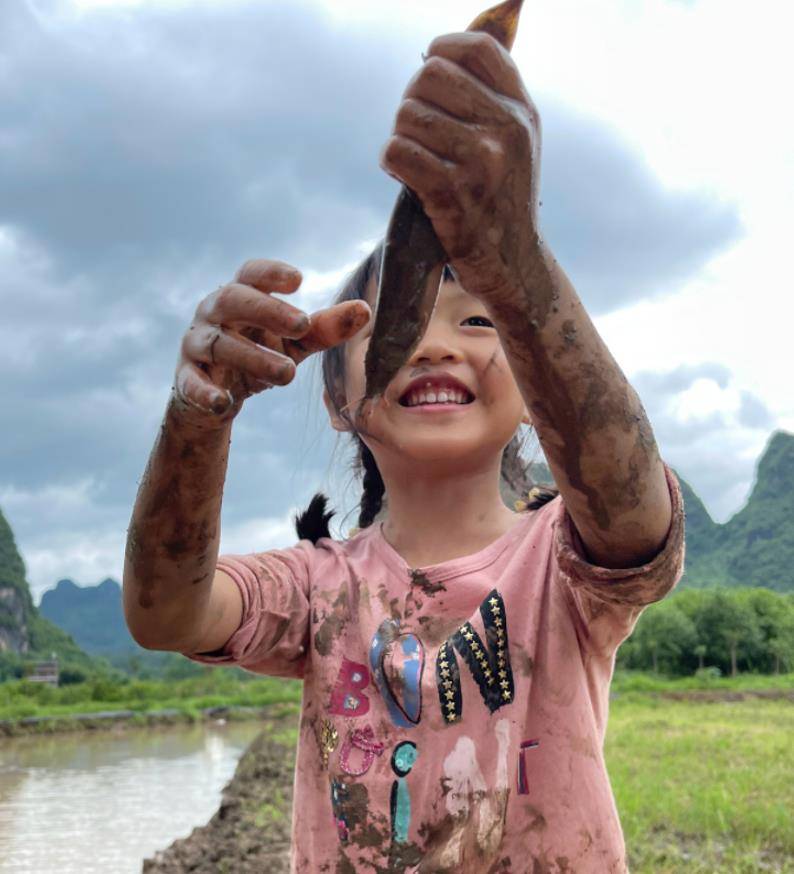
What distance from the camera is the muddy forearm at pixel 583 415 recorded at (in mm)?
1007

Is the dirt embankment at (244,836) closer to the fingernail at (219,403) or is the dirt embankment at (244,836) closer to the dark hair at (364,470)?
the dark hair at (364,470)

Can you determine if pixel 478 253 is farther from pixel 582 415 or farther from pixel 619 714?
pixel 619 714

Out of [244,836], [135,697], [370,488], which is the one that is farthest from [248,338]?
[135,697]

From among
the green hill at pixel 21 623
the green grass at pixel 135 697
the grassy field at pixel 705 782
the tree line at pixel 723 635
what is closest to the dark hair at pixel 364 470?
the grassy field at pixel 705 782

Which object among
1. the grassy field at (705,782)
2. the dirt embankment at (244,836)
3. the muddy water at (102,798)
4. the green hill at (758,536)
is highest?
the green hill at (758,536)

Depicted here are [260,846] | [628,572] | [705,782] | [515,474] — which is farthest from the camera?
[705,782]

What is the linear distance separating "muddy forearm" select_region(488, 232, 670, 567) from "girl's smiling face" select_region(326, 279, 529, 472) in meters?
0.44

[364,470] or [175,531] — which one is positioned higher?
[364,470]

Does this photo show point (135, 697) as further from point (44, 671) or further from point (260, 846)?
point (260, 846)

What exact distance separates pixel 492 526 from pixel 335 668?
365 mm

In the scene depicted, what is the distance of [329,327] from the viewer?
3.67 feet

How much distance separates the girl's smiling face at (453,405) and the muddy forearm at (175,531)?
369 mm

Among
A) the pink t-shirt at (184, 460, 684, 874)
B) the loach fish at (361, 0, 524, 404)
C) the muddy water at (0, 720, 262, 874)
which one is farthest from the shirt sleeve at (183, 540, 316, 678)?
the muddy water at (0, 720, 262, 874)

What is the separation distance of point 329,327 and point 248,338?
0.33ft
